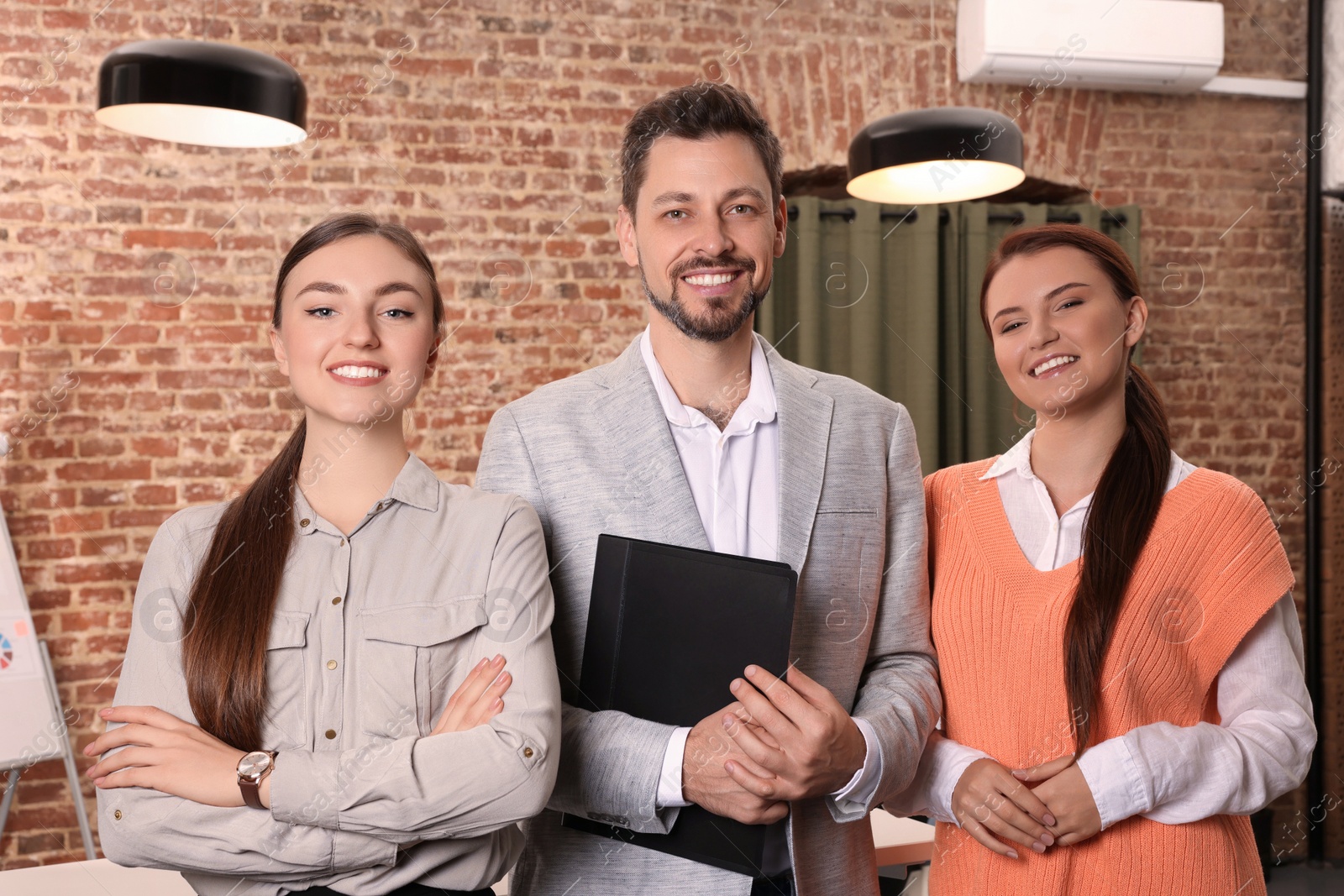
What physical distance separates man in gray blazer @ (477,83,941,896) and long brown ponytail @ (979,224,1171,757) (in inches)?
8.6

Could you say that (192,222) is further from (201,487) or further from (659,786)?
(659,786)

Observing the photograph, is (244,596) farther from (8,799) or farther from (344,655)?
(8,799)

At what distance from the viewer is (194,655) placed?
4.16 ft

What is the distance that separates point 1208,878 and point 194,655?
139 cm

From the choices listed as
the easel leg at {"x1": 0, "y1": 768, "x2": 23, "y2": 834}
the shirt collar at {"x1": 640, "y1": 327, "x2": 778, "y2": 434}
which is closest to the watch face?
the shirt collar at {"x1": 640, "y1": 327, "x2": 778, "y2": 434}

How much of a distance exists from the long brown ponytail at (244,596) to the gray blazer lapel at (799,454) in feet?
1.74

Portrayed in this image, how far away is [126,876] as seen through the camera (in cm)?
195

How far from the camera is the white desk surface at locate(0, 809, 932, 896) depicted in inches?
74.6

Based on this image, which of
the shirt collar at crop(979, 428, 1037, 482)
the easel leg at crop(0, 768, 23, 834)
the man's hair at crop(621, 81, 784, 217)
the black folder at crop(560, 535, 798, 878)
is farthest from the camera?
the easel leg at crop(0, 768, 23, 834)

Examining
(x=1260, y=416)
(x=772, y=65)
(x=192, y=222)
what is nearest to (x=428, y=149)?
(x=192, y=222)

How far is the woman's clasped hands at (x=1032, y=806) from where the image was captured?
4.59 feet

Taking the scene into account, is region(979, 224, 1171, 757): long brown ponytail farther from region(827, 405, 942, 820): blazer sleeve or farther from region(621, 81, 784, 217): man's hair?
region(621, 81, 784, 217): man's hair

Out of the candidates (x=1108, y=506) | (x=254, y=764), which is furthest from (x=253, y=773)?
(x=1108, y=506)

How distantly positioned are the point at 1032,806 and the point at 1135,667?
246 mm
